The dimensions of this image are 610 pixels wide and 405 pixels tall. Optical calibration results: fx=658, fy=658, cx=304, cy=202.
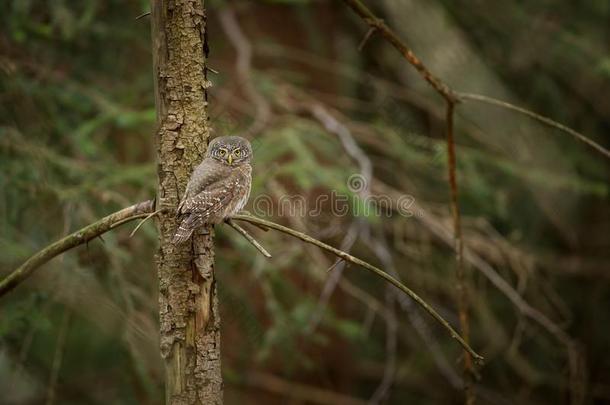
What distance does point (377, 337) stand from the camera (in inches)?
249

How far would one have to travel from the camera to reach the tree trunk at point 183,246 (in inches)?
66.7

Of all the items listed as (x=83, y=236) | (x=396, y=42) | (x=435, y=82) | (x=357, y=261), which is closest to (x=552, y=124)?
(x=435, y=82)

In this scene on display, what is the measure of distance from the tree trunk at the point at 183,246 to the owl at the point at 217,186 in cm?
4

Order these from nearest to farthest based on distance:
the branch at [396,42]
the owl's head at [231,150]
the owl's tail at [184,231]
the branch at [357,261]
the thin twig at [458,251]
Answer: the branch at [357,261]
the owl's tail at [184,231]
the branch at [396,42]
the thin twig at [458,251]
the owl's head at [231,150]

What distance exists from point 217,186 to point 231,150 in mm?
336

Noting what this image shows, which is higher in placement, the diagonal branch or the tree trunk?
the diagonal branch

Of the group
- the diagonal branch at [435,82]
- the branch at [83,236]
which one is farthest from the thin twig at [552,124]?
the branch at [83,236]

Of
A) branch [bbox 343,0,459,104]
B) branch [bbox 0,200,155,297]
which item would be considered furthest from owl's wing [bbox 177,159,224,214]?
branch [bbox 343,0,459,104]

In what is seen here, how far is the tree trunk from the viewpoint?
169cm

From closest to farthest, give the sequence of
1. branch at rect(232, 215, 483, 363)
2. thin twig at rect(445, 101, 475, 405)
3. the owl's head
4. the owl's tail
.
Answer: branch at rect(232, 215, 483, 363)
the owl's tail
thin twig at rect(445, 101, 475, 405)
the owl's head

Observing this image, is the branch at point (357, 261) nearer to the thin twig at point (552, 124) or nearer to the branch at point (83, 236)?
the branch at point (83, 236)

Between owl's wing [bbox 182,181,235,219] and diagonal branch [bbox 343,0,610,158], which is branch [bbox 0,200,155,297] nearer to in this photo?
owl's wing [bbox 182,181,235,219]

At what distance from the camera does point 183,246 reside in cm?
174

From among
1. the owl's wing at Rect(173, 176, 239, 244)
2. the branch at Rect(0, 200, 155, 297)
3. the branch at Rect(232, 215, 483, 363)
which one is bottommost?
the branch at Rect(232, 215, 483, 363)
